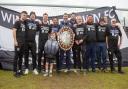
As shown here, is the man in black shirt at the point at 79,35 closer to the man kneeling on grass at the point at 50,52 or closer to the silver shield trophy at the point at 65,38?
the silver shield trophy at the point at 65,38

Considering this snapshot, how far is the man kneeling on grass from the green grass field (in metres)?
0.29

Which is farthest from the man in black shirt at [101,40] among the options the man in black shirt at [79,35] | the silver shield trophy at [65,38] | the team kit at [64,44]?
the silver shield trophy at [65,38]

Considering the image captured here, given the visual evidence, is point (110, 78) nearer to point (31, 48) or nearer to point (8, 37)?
point (31, 48)

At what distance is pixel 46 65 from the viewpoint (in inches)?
507

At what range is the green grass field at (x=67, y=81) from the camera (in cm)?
1195

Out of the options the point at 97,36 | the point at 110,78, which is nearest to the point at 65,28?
the point at 97,36

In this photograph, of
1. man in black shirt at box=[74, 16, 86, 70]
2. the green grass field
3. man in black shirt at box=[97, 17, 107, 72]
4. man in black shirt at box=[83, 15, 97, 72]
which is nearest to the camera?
the green grass field

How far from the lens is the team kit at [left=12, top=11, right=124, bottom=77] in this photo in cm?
1288

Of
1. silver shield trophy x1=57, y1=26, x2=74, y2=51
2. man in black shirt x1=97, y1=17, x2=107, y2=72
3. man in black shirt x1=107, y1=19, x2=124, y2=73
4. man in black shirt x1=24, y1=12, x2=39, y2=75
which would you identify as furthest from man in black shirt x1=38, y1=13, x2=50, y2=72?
man in black shirt x1=107, y1=19, x2=124, y2=73

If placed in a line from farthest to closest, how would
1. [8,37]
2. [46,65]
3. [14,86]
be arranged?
[8,37]
[46,65]
[14,86]

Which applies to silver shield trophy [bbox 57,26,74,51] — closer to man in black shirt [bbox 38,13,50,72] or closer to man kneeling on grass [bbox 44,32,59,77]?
man kneeling on grass [bbox 44,32,59,77]

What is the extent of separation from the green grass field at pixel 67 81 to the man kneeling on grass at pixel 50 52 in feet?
0.95

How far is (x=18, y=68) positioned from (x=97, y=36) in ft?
10.2

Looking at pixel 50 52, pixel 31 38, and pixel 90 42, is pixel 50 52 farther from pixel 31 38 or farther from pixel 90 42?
pixel 90 42
